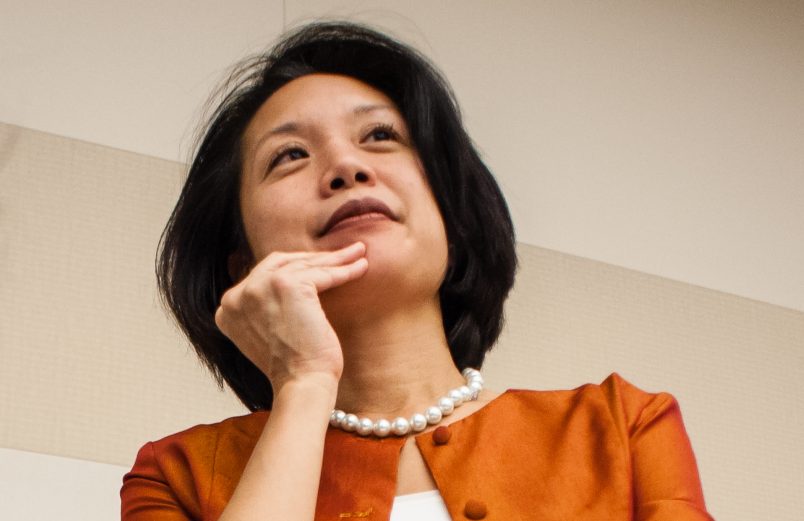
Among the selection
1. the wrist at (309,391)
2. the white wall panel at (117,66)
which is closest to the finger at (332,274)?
the wrist at (309,391)

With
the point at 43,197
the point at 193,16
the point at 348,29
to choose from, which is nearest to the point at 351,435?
the point at 348,29

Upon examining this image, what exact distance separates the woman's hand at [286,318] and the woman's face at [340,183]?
0.26ft

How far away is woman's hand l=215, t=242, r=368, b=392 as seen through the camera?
1.60 metres

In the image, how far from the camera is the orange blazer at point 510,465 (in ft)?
4.99

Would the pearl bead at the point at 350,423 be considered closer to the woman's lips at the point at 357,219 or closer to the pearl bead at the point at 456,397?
the pearl bead at the point at 456,397

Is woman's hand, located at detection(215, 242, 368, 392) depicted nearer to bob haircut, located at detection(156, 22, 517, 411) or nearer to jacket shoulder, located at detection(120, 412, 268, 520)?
jacket shoulder, located at detection(120, 412, 268, 520)

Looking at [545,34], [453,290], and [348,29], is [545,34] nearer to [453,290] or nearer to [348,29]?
[348,29]

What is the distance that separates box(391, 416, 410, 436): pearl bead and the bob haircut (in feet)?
0.84

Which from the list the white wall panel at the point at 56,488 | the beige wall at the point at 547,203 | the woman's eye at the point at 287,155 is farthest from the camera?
the beige wall at the point at 547,203

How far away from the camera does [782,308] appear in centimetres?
316

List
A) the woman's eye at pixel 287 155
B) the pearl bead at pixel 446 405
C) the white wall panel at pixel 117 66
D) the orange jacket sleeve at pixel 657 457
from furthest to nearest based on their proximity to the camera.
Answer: the white wall panel at pixel 117 66 → the woman's eye at pixel 287 155 → the pearl bead at pixel 446 405 → the orange jacket sleeve at pixel 657 457

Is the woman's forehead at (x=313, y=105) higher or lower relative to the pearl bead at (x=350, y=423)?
higher

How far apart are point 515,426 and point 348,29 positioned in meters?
0.71

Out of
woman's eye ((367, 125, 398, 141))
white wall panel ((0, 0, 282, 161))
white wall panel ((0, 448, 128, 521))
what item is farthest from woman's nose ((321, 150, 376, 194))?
white wall panel ((0, 0, 282, 161))
